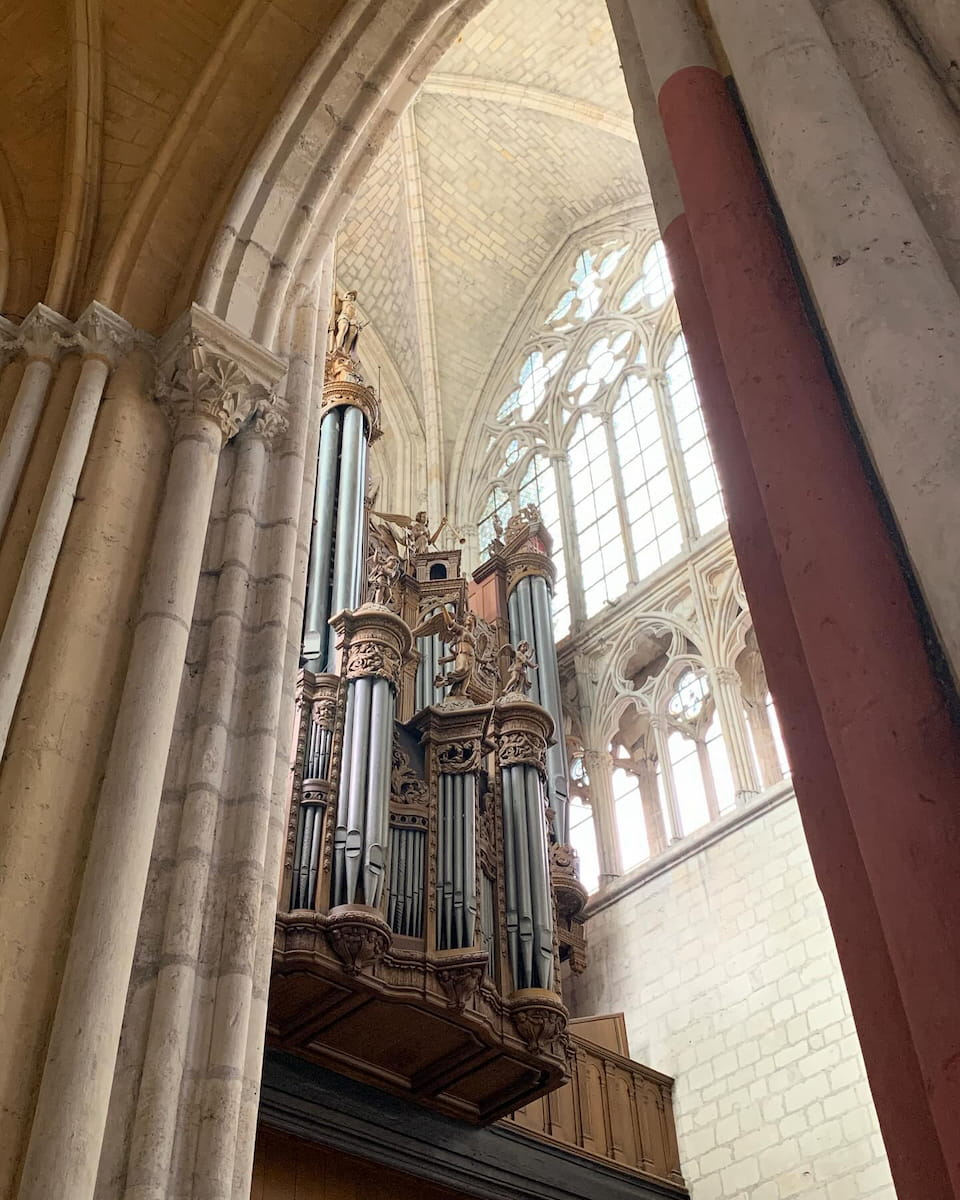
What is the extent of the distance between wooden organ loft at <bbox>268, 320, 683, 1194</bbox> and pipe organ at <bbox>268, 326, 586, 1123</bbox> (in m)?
0.01

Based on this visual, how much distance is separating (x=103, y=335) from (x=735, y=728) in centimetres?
670

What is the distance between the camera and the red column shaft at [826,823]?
5.75 feet

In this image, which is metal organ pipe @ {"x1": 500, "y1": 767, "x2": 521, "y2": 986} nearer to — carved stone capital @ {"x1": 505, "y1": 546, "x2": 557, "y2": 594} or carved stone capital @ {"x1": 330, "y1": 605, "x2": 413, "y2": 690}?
carved stone capital @ {"x1": 330, "y1": 605, "x2": 413, "y2": 690}

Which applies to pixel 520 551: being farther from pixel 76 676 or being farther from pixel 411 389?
pixel 76 676

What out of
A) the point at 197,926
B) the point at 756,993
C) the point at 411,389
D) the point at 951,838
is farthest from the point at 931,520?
the point at 411,389

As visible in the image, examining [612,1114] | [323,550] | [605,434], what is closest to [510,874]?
[612,1114]

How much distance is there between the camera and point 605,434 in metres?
14.6

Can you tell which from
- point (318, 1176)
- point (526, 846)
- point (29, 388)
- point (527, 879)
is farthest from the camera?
point (526, 846)

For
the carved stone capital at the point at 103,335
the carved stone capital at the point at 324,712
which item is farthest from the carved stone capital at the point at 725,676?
the carved stone capital at the point at 103,335

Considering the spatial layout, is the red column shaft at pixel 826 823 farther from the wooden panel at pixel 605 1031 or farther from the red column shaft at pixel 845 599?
the wooden panel at pixel 605 1031

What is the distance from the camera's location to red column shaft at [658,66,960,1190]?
157 cm

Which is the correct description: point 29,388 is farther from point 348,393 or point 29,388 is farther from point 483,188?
point 483,188

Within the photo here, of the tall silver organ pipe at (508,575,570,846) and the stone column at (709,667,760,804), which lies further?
the stone column at (709,667,760,804)

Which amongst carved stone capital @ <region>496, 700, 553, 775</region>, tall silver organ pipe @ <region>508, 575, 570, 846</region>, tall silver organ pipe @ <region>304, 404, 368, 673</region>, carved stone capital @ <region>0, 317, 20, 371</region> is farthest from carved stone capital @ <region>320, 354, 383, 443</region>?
carved stone capital @ <region>0, 317, 20, 371</region>
